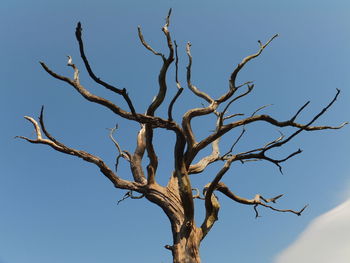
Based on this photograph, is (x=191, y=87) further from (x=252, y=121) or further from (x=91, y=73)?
(x=91, y=73)

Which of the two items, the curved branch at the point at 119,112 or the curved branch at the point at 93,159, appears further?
the curved branch at the point at 93,159

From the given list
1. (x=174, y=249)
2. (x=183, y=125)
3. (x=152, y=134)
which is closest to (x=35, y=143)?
(x=152, y=134)

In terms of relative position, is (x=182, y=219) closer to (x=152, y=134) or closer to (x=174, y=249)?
(x=174, y=249)

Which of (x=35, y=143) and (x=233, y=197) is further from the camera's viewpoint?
(x=233, y=197)

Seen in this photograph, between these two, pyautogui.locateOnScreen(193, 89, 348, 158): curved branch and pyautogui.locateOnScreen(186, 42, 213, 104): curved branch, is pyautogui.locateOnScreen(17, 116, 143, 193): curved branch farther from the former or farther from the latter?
pyautogui.locateOnScreen(186, 42, 213, 104): curved branch

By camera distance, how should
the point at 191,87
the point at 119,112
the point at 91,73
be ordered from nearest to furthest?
1. the point at 91,73
2. the point at 119,112
3. the point at 191,87

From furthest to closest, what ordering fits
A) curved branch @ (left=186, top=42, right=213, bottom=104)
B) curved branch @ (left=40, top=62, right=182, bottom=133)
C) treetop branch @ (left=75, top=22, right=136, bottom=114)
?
curved branch @ (left=186, top=42, right=213, bottom=104) → curved branch @ (left=40, top=62, right=182, bottom=133) → treetop branch @ (left=75, top=22, right=136, bottom=114)

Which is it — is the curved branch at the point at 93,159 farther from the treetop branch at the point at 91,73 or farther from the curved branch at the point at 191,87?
the curved branch at the point at 191,87

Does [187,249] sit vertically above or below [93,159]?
below

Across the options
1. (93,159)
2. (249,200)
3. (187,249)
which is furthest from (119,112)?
(249,200)

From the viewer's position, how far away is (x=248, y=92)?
21.3 feet

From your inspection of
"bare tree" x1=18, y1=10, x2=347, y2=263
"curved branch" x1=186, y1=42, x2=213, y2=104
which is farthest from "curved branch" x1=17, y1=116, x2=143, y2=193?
"curved branch" x1=186, y1=42, x2=213, y2=104

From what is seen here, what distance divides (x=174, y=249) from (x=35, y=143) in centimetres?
342

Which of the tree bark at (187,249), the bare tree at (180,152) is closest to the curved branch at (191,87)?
the bare tree at (180,152)
